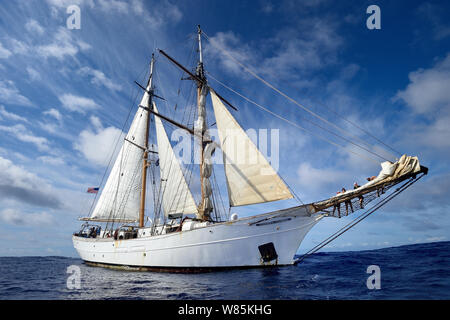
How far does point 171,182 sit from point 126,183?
8.26 meters

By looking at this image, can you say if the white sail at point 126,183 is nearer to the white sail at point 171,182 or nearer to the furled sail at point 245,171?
the white sail at point 171,182

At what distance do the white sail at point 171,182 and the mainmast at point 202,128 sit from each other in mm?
4424

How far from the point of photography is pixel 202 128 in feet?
80.5

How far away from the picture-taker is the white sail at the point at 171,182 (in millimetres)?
27203

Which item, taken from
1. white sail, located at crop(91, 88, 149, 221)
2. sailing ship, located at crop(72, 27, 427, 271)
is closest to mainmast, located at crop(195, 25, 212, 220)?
sailing ship, located at crop(72, 27, 427, 271)

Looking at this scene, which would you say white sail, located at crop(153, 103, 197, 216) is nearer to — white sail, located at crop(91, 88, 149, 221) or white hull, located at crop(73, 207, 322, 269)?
white sail, located at crop(91, 88, 149, 221)

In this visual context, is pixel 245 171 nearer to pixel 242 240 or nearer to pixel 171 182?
→ pixel 242 240

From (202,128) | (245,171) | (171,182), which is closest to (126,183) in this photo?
(171,182)

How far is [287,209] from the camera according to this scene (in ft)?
56.4

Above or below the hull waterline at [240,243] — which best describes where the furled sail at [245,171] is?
above

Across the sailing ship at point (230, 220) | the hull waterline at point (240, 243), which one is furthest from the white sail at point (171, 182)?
the hull waterline at point (240, 243)

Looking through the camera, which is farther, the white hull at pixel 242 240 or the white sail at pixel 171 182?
the white sail at pixel 171 182
